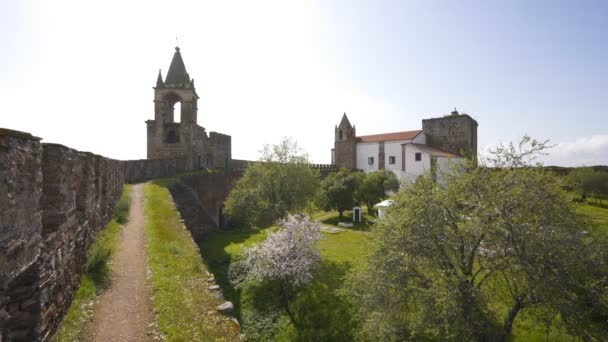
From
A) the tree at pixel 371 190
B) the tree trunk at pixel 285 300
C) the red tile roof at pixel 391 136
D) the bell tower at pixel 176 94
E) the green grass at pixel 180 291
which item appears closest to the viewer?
the green grass at pixel 180 291

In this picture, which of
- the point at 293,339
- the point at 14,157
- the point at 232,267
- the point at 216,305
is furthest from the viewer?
the point at 232,267

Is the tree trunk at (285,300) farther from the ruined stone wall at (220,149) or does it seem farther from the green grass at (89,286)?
the ruined stone wall at (220,149)

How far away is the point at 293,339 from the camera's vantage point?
12.6 meters

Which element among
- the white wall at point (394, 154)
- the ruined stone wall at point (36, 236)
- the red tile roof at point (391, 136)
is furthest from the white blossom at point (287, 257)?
the red tile roof at point (391, 136)

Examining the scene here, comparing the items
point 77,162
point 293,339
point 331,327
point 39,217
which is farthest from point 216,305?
point 331,327

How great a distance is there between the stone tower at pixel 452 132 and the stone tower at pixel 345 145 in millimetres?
11639

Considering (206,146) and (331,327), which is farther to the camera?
(206,146)

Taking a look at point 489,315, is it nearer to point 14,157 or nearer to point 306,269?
point 306,269

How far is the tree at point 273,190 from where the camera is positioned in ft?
73.8

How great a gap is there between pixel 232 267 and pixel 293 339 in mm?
6024

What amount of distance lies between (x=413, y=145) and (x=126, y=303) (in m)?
43.0

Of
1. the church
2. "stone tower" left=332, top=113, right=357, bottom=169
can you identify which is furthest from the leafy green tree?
"stone tower" left=332, top=113, right=357, bottom=169

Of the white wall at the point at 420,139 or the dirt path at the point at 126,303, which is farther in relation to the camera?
the white wall at the point at 420,139

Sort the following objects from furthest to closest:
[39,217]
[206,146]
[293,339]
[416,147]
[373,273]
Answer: [416,147], [206,146], [293,339], [373,273], [39,217]
